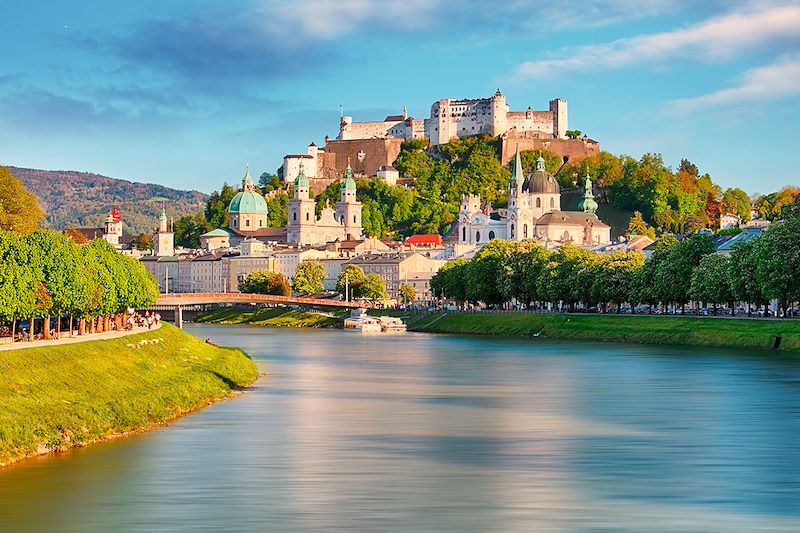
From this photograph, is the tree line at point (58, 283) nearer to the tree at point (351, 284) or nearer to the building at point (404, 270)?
the tree at point (351, 284)

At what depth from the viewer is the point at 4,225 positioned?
81.2m

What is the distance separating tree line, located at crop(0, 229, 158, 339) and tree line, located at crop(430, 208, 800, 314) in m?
29.8

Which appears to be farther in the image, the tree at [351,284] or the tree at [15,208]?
the tree at [351,284]

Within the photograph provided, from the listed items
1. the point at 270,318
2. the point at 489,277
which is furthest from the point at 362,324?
the point at 270,318

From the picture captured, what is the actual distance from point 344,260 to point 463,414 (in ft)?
467

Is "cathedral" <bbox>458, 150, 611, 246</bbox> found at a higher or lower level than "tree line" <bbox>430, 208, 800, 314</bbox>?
higher

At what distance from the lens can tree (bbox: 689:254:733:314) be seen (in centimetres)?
8119

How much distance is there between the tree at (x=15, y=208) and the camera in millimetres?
81188

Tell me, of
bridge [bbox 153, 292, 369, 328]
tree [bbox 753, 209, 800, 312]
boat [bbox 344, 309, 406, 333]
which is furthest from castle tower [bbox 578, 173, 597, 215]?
tree [bbox 753, 209, 800, 312]

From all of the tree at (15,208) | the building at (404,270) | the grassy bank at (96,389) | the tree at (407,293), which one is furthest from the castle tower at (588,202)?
the grassy bank at (96,389)

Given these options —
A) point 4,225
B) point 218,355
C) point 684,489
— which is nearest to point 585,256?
point 4,225

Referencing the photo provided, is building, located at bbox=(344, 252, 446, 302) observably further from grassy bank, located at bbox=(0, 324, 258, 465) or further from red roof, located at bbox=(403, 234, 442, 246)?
grassy bank, located at bbox=(0, 324, 258, 465)

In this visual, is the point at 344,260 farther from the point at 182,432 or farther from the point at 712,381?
the point at 182,432

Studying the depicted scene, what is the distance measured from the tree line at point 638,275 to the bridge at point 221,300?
9.68 m
